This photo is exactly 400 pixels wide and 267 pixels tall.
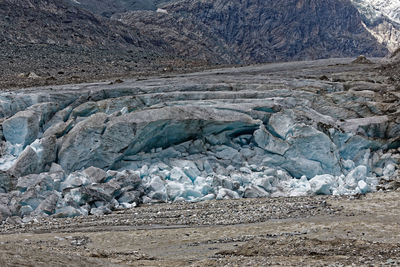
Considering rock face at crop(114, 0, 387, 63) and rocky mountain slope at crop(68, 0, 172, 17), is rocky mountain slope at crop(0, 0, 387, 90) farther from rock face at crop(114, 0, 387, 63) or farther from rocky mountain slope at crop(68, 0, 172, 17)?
rocky mountain slope at crop(68, 0, 172, 17)

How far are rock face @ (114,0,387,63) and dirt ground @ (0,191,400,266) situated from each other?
70114 millimetres

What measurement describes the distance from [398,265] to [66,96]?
2032 centimetres

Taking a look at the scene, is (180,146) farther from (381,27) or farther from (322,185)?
(381,27)

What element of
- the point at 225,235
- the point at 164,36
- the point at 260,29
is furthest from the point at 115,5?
the point at 225,235

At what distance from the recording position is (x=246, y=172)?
2103cm

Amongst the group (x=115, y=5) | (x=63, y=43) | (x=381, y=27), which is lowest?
(x=381, y=27)

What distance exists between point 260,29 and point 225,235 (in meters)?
105

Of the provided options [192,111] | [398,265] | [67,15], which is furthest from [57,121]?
[67,15]

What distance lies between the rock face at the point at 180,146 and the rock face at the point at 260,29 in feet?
198

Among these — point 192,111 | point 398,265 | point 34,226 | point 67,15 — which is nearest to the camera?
point 398,265

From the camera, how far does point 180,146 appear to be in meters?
22.2

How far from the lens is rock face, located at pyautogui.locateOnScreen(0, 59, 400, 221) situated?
18.8m

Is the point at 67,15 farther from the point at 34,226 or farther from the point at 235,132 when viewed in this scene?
the point at 34,226

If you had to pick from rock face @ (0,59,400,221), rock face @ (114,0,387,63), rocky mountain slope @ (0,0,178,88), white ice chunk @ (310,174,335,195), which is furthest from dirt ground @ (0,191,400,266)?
rock face @ (114,0,387,63)
